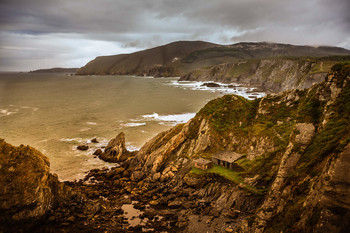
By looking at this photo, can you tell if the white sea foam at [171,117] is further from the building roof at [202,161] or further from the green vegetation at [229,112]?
the building roof at [202,161]

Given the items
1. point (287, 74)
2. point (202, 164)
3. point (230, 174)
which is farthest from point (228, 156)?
point (287, 74)

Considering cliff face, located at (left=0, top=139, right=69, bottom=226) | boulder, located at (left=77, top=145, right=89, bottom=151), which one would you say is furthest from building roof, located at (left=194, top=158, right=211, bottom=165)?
boulder, located at (left=77, top=145, right=89, bottom=151)

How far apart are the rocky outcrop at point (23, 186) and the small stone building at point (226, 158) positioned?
919 inches

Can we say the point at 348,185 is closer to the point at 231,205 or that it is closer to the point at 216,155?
the point at 231,205

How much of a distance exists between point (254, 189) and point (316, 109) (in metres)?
→ 12.5

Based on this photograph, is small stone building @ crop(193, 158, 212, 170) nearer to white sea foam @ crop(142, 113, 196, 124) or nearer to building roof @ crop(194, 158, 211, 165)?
building roof @ crop(194, 158, 211, 165)

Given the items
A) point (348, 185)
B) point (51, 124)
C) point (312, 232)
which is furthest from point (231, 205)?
point (51, 124)

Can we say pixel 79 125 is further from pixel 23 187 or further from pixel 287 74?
pixel 287 74

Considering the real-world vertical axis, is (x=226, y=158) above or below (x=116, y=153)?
above

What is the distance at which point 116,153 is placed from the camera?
150 feet

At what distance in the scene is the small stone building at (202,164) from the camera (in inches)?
1259

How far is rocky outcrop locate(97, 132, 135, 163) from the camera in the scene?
1769 inches

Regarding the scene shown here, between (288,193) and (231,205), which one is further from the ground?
(288,193)

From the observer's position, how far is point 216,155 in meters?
33.2
